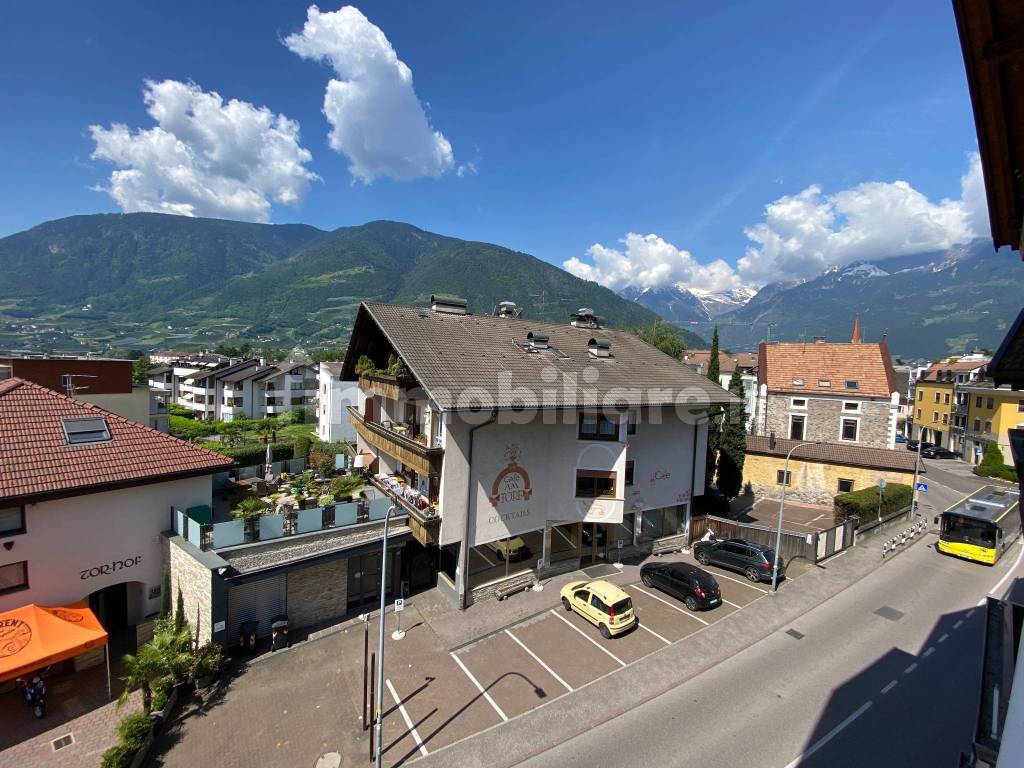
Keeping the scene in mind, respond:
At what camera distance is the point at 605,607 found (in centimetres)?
1714

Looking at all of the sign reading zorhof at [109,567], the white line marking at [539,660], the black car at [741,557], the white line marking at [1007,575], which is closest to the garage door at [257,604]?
the sign reading zorhof at [109,567]

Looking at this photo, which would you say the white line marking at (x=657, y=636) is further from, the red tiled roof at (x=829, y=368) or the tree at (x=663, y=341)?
the tree at (x=663, y=341)

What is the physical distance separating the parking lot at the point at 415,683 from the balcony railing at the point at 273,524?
4027 mm

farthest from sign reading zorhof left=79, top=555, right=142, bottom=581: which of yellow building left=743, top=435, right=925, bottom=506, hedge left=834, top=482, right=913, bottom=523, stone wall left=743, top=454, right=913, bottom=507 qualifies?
stone wall left=743, top=454, right=913, bottom=507

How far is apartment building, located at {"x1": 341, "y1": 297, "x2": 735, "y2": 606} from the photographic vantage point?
59.1ft

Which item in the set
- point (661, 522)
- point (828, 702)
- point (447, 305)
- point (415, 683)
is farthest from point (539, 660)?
point (447, 305)

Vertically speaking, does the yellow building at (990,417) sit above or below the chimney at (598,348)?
below

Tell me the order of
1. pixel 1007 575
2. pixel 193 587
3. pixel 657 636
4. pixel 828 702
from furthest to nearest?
pixel 1007 575 → pixel 657 636 → pixel 193 587 → pixel 828 702

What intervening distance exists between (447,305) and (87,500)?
1670 cm

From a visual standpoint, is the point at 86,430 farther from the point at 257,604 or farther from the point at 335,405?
the point at 335,405

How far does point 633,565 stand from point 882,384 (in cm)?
2791

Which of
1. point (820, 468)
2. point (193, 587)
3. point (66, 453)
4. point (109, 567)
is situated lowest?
point (193, 587)

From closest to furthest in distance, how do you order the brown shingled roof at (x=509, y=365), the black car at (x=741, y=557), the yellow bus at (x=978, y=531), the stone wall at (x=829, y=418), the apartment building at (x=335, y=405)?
1. the brown shingled roof at (x=509, y=365)
2. the black car at (x=741, y=557)
3. the yellow bus at (x=978, y=531)
4. the stone wall at (x=829, y=418)
5. the apartment building at (x=335, y=405)

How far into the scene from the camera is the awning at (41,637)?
12.3m
